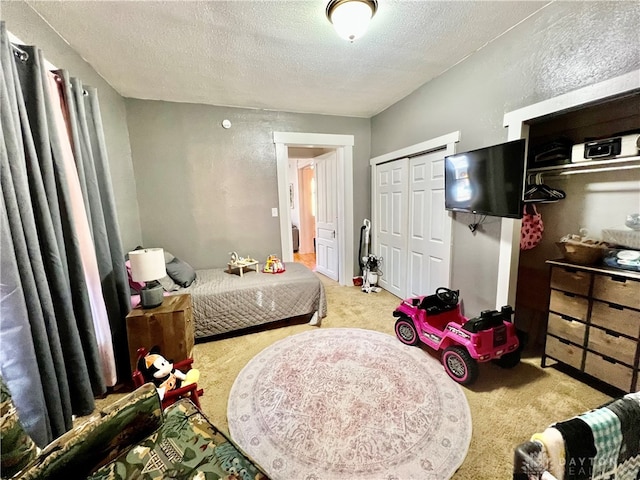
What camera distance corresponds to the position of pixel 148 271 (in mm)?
1948

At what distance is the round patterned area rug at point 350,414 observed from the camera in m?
1.33

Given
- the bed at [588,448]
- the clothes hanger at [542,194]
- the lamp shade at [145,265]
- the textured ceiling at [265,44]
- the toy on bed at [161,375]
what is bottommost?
the toy on bed at [161,375]

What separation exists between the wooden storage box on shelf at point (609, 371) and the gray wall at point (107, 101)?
13.2 ft

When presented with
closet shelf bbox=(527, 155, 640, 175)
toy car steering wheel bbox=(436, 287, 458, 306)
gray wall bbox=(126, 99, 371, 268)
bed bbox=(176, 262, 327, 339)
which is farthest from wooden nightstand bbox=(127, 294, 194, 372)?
closet shelf bbox=(527, 155, 640, 175)

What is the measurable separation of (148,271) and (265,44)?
77.6 inches

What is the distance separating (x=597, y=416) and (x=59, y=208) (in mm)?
2590

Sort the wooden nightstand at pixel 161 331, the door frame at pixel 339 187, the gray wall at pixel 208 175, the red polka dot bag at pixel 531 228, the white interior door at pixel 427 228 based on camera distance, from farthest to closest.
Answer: the door frame at pixel 339 187 < the gray wall at pixel 208 175 < the white interior door at pixel 427 228 < the red polka dot bag at pixel 531 228 < the wooden nightstand at pixel 161 331

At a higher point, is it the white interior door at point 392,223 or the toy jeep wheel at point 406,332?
the white interior door at point 392,223

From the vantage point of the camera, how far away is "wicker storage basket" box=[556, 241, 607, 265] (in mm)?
1765

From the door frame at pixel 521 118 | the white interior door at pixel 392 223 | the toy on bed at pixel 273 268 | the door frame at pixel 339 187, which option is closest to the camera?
the door frame at pixel 521 118

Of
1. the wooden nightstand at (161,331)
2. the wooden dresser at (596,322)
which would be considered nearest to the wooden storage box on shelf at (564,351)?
the wooden dresser at (596,322)

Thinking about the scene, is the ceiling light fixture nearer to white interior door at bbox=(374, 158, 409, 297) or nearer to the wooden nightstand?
white interior door at bbox=(374, 158, 409, 297)

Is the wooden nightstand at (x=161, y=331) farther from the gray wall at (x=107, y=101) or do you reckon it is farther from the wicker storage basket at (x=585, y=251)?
the wicker storage basket at (x=585, y=251)

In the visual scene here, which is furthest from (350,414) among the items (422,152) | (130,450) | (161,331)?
(422,152)
